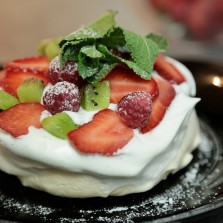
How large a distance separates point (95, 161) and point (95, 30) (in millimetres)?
497

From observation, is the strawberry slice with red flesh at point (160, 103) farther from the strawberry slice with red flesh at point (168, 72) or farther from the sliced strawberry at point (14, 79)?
the sliced strawberry at point (14, 79)

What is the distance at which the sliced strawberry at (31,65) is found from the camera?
76.8 inches

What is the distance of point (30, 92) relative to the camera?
5.68 feet

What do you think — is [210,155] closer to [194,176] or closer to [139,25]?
[194,176]

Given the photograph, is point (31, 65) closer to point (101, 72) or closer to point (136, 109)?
point (101, 72)

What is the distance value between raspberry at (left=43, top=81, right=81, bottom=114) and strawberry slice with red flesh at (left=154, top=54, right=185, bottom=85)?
414mm

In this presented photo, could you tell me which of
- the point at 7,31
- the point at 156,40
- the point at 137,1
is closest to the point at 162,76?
the point at 156,40

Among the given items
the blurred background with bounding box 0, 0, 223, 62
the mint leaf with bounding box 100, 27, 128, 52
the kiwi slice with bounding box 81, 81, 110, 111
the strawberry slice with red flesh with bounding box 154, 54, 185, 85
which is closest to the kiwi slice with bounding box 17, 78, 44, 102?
the kiwi slice with bounding box 81, 81, 110, 111

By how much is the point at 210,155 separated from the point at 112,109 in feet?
1.71

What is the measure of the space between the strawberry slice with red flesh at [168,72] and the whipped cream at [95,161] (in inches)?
5.6

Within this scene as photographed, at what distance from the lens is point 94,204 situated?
168 centimetres

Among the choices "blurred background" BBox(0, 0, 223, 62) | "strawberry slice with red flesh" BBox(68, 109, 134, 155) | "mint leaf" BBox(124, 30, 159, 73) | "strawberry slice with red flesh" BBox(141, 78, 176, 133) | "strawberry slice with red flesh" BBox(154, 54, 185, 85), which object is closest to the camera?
"strawberry slice with red flesh" BBox(68, 109, 134, 155)

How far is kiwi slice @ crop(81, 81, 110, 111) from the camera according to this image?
5.53 ft

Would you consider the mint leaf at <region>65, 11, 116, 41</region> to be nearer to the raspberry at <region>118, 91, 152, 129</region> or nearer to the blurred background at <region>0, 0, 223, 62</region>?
the raspberry at <region>118, 91, 152, 129</region>
